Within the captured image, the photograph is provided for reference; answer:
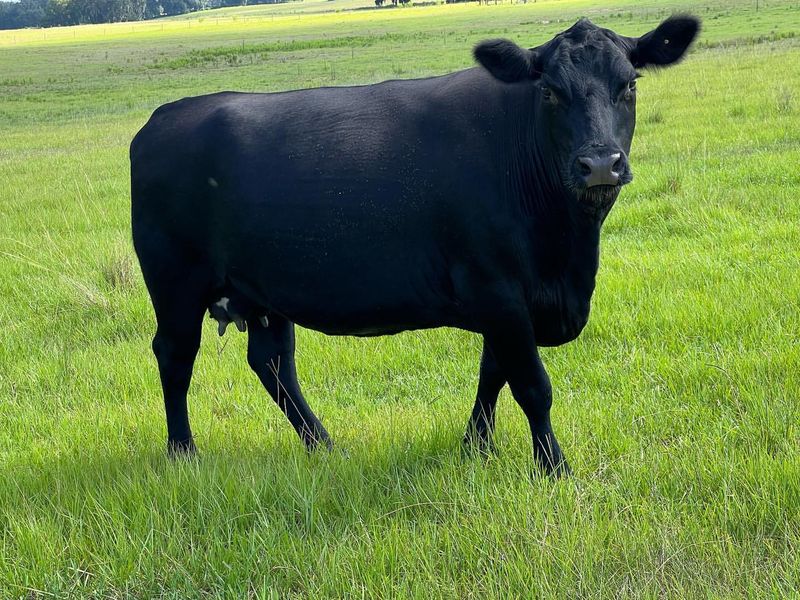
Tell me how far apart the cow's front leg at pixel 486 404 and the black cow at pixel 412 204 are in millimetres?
11

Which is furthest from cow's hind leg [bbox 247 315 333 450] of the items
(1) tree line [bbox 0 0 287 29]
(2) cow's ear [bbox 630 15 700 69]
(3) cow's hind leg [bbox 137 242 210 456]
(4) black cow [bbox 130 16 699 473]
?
(1) tree line [bbox 0 0 287 29]

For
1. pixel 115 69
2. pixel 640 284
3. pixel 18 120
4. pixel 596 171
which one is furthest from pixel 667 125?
pixel 115 69

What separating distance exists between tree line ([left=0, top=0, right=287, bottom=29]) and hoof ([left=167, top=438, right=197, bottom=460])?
15802cm

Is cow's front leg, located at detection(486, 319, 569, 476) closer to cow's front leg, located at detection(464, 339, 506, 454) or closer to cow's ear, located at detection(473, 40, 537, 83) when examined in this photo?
cow's front leg, located at detection(464, 339, 506, 454)

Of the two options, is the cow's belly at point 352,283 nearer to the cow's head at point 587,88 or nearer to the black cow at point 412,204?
the black cow at point 412,204

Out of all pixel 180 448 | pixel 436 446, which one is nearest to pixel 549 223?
pixel 436 446

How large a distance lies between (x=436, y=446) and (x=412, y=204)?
47.1 inches

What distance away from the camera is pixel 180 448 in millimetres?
4465

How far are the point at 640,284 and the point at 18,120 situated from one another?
82.7 feet

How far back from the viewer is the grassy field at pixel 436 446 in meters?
3.10

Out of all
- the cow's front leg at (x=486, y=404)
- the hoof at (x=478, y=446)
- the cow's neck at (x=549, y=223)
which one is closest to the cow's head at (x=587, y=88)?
the cow's neck at (x=549, y=223)

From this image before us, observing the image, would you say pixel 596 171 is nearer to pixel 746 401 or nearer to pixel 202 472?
pixel 746 401

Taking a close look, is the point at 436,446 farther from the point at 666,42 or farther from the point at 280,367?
the point at 666,42

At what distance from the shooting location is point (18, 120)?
2673 cm
